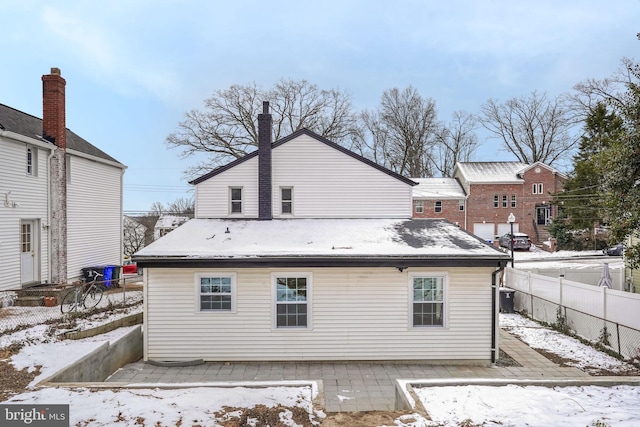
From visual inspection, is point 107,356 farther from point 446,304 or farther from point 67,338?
point 446,304

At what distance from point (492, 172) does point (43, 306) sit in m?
37.0

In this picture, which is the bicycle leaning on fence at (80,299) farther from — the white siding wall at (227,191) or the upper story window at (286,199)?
the upper story window at (286,199)

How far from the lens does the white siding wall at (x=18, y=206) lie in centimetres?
1335

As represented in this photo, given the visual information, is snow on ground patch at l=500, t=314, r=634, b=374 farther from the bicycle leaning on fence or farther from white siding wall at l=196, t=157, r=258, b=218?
the bicycle leaning on fence

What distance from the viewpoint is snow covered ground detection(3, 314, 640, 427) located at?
512 cm

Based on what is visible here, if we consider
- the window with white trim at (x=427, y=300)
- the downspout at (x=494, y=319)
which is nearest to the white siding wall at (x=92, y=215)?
the window with white trim at (x=427, y=300)

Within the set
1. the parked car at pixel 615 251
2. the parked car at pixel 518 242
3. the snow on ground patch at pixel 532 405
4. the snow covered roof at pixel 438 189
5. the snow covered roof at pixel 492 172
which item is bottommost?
the snow on ground patch at pixel 532 405

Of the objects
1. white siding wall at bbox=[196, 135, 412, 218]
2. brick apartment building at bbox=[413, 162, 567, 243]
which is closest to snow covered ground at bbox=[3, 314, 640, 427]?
white siding wall at bbox=[196, 135, 412, 218]

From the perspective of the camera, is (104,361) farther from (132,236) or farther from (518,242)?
(132,236)

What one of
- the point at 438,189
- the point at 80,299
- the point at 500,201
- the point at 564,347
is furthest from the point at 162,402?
the point at 500,201

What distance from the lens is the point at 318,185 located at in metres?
13.3

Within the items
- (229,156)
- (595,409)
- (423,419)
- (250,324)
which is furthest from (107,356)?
(229,156)

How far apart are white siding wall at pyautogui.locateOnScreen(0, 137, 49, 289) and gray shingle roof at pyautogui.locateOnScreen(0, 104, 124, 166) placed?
1.87ft

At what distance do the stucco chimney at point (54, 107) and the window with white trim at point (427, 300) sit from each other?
14.4 m
